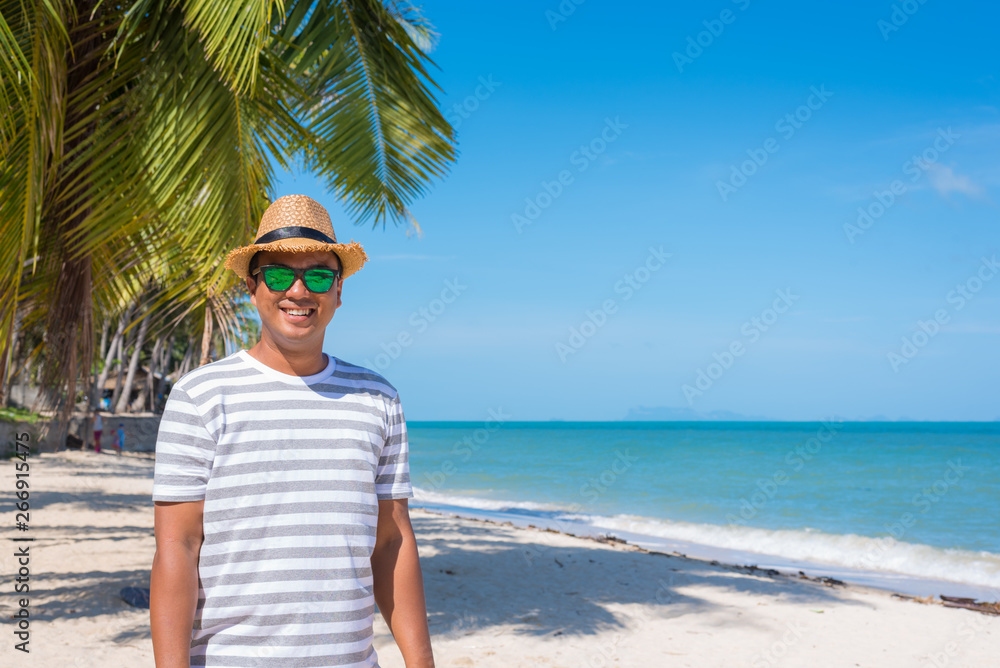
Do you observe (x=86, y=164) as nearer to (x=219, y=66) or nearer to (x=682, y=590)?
(x=219, y=66)

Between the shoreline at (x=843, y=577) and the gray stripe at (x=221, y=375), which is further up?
the gray stripe at (x=221, y=375)

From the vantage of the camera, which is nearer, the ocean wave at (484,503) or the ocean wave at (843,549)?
the ocean wave at (843,549)

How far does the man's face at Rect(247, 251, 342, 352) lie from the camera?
1840 millimetres

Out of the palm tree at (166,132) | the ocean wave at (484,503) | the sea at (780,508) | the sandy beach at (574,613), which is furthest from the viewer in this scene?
the ocean wave at (484,503)

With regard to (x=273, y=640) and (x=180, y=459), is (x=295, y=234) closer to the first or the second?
(x=180, y=459)

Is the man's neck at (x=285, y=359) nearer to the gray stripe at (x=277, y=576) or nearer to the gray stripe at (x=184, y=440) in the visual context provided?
the gray stripe at (x=184, y=440)

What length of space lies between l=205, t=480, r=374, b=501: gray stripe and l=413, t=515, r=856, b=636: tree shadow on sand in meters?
5.45

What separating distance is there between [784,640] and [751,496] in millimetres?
22213

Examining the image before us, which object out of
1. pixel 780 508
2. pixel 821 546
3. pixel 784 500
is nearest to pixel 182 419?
pixel 821 546

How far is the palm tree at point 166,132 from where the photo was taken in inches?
187

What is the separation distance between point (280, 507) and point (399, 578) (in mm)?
387

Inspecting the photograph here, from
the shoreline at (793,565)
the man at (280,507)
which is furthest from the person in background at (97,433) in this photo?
the man at (280,507)

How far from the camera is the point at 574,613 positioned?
7605 mm

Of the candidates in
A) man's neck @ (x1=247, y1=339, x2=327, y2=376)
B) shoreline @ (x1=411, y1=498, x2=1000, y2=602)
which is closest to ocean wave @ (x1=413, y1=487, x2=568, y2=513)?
shoreline @ (x1=411, y1=498, x2=1000, y2=602)
